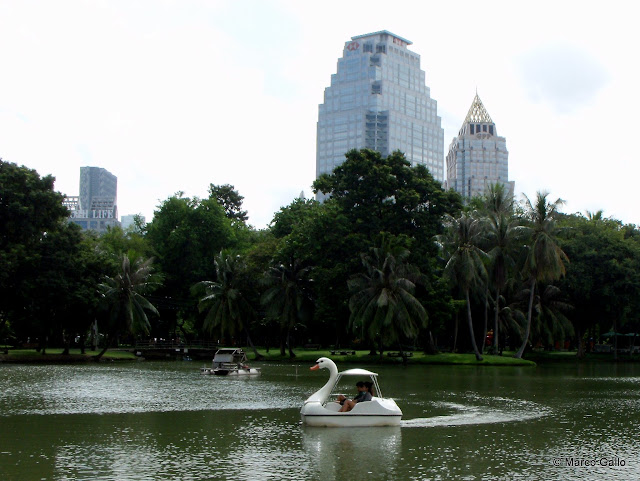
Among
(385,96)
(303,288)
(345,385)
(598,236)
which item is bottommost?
(345,385)

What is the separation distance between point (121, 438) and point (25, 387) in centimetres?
1716

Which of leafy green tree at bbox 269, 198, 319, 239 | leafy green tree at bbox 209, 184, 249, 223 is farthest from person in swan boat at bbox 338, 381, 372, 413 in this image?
leafy green tree at bbox 209, 184, 249, 223

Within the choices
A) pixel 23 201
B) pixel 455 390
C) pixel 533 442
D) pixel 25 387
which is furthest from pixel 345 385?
pixel 23 201

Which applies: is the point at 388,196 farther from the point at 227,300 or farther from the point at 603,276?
the point at 603,276

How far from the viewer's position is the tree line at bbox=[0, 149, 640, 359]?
57.5 metres

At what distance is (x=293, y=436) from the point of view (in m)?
19.9

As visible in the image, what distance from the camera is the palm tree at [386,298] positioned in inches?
2247

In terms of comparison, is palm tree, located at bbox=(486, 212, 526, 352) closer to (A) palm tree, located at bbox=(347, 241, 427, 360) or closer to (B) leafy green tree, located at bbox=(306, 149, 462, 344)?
(B) leafy green tree, located at bbox=(306, 149, 462, 344)

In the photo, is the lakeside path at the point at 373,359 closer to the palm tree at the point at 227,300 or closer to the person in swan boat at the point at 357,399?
the palm tree at the point at 227,300

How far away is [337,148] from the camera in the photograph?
200 metres

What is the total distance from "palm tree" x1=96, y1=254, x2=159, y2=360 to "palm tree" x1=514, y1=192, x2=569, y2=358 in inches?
1312

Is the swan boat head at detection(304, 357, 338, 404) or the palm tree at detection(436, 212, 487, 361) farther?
the palm tree at detection(436, 212, 487, 361)

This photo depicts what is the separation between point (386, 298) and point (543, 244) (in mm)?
13567

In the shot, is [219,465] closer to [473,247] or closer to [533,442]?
[533,442]
